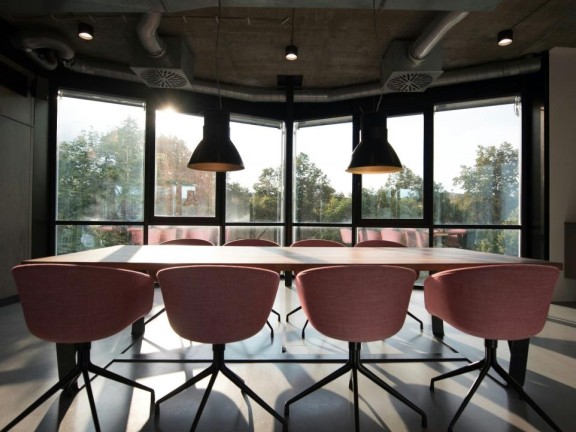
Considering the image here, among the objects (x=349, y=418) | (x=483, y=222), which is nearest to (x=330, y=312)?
(x=349, y=418)

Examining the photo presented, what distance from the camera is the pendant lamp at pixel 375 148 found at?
2926 mm

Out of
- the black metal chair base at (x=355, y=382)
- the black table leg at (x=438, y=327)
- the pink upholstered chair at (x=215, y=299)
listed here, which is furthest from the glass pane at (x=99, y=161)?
the black table leg at (x=438, y=327)

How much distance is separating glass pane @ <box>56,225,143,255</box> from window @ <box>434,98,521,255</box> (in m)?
4.90

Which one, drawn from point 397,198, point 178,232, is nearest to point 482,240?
point 397,198

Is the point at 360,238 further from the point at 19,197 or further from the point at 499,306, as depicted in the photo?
the point at 19,197

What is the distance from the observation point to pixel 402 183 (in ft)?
17.5

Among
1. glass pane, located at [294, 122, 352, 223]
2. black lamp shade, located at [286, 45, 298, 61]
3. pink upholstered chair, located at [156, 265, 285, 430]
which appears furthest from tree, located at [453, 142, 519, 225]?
pink upholstered chair, located at [156, 265, 285, 430]

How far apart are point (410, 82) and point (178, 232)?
4.07 metres

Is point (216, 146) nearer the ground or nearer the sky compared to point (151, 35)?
nearer the ground

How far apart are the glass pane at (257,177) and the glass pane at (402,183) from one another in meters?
1.54

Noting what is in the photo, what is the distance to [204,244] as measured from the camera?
3.54m

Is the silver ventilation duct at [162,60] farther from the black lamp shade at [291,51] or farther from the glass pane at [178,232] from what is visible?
the glass pane at [178,232]

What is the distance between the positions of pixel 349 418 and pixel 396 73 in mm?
3778

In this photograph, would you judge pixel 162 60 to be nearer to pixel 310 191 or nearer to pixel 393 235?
pixel 310 191
